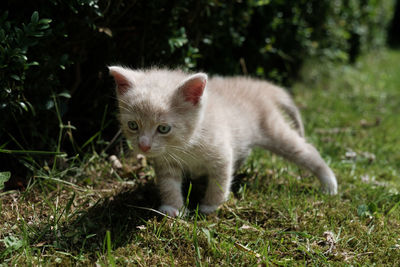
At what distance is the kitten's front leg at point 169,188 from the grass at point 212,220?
0.30 ft

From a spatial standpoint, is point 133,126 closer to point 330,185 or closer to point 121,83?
point 121,83

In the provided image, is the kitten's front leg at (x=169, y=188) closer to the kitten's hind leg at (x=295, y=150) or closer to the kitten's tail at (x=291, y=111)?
the kitten's hind leg at (x=295, y=150)

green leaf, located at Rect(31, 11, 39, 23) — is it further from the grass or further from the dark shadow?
the dark shadow

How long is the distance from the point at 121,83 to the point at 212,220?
952 mm

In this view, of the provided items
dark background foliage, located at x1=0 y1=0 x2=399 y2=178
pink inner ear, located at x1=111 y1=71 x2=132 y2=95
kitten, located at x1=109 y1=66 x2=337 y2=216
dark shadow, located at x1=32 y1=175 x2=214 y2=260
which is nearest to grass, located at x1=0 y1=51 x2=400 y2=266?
dark shadow, located at x1=32 y1=175 x2=214 y2=260

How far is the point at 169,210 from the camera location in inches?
86.4

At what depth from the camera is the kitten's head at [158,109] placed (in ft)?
6.47

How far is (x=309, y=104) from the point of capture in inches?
174

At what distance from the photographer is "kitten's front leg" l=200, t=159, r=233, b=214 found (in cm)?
228

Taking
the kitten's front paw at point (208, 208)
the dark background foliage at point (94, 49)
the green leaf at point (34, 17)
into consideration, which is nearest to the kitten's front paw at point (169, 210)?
the kitten's front paw at point (208, 208)

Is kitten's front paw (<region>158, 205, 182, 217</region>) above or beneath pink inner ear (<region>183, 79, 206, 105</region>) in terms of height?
beneath

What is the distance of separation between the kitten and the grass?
0.14 metres

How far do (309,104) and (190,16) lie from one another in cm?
207

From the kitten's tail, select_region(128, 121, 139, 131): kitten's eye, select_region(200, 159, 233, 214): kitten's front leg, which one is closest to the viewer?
select_region(128, 121, 139, 131): kitten's eye
